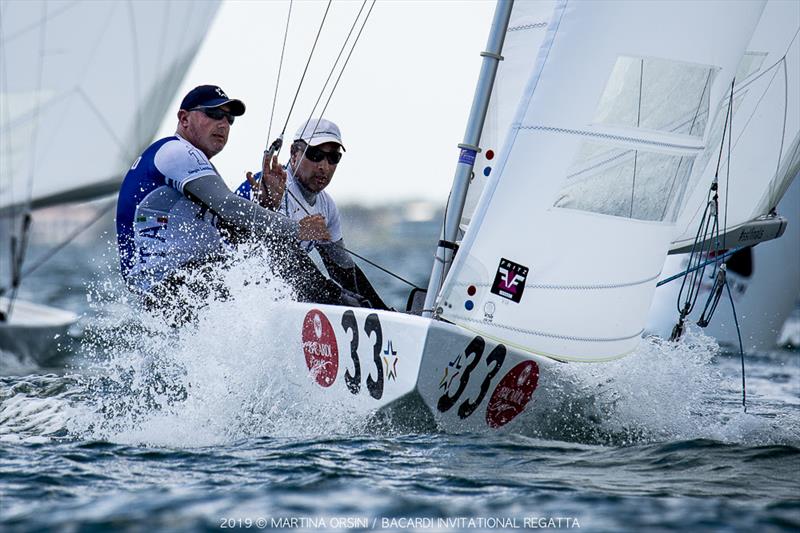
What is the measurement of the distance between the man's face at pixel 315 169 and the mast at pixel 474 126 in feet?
2.94

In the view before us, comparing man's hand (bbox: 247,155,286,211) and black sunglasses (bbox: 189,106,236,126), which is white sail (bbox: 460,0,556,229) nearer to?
man's hand (bbox: 247,155,286,211)

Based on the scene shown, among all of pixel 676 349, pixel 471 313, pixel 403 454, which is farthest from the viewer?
pixel 676 349

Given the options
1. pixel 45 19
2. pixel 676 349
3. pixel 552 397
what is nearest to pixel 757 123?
pixel 676 349

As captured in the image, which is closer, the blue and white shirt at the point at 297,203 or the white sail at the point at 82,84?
the blue and white shirt at the point at 297,203

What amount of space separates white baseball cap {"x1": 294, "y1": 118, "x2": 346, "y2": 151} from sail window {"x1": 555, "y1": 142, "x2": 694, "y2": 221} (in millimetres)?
1279

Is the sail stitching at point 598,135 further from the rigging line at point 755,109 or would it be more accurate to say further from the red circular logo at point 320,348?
the rigging line at point 755,109

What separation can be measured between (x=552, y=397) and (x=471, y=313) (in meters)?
0.38

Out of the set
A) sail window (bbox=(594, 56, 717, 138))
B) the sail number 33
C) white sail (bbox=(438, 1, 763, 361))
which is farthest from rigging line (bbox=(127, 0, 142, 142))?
the sail number 33

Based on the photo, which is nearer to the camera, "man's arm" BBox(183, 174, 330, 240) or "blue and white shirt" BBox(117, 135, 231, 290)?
"man's arm" BBox(183, 174, 330, 240)

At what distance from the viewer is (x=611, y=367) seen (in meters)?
3.96

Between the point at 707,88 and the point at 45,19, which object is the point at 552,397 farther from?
the point at 45,19

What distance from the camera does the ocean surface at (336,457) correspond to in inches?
103

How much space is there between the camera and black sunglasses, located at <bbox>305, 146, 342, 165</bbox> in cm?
473

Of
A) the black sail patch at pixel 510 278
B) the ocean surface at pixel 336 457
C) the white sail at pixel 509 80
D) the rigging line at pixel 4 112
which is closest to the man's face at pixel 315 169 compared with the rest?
the white sail at pixel 509 80
